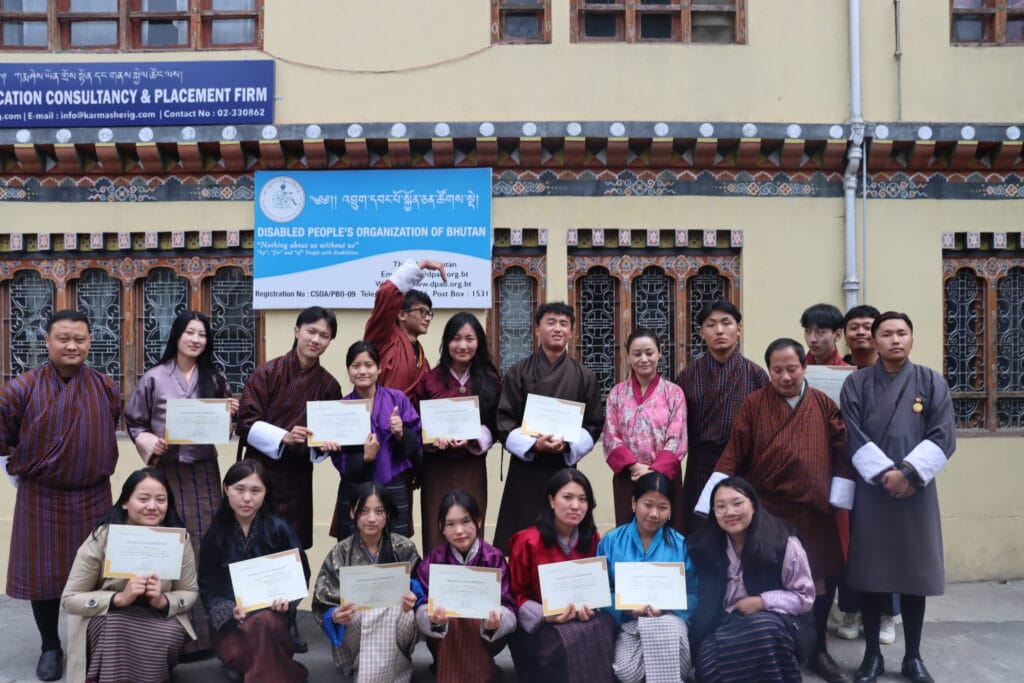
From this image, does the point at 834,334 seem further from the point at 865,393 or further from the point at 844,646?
the point at 844,646

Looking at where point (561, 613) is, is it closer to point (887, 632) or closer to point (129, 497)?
point (129, 497)

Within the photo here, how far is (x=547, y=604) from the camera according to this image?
381 cm

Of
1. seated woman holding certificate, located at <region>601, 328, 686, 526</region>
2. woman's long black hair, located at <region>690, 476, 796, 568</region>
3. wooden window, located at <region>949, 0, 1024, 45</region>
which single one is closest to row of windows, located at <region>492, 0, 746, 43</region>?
wooden window, located at <region>949, 0, 1024, 45</region>

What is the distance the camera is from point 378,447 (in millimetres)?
4383

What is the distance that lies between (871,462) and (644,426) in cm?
105

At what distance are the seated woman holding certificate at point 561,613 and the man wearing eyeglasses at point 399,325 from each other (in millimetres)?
1124

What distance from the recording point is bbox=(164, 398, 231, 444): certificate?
14.1 feet

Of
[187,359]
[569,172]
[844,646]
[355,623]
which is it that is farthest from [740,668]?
[569,172]

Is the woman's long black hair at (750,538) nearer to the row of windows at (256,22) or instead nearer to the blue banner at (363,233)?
the blue banner at (363,233)

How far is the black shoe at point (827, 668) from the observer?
424cm

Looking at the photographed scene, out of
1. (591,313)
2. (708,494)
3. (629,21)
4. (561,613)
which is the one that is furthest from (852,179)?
(561,613)

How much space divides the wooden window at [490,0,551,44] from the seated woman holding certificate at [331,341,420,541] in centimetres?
298

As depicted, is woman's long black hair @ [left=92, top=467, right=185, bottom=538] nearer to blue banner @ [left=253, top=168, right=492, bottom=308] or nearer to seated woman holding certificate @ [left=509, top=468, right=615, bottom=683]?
seated woman holding certificate @ [left=509, top=468, right=615, bottom=683]

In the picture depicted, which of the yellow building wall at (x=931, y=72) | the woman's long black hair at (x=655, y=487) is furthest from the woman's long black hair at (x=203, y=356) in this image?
the yellow building wall at (x=931, y=72)
